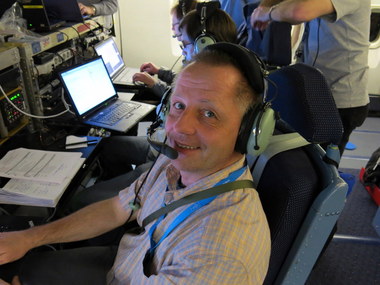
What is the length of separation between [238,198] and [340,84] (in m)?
1.19

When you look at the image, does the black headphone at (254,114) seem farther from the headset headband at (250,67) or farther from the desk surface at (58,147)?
the desk surface at (58,147)

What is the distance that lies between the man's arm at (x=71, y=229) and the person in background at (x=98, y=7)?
198cm

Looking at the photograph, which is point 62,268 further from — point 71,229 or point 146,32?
point 146,32

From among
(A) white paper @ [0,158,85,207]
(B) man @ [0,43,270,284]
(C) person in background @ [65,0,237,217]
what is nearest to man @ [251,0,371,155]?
(C) person in background @ [65,0,237,217]

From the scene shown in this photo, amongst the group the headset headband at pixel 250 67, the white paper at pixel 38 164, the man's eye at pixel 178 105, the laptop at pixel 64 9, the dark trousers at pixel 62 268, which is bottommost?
the dark trousers at pixel 62 268

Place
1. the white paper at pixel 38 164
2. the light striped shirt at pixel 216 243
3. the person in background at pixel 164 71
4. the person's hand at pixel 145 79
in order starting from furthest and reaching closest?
1. the person's hand at pixel 145 79
2. the person in background at pixel 164 71
3. the white paper at pixel 38 164
4. the light striped shirt at pixel 216 243

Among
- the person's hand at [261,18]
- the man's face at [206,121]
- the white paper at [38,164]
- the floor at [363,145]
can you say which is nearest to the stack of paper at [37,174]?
the white paper at [38,164]

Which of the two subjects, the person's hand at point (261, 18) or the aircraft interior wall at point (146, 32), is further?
the aircraft interior wall at point (146, 32)

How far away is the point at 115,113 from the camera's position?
2100mm

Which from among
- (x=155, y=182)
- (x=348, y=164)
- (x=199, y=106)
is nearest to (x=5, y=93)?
(x=155, y=182)

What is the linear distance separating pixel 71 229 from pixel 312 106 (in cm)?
100

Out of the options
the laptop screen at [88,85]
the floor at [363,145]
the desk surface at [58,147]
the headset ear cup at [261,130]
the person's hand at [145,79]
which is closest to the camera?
the headset ear cup at [261,130]

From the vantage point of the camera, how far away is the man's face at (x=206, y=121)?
35.1 inches

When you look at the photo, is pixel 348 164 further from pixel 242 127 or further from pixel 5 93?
pixel 5 93
